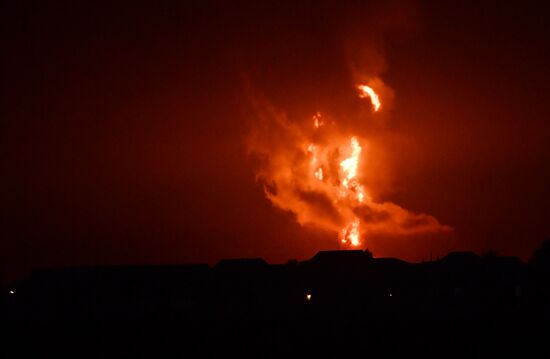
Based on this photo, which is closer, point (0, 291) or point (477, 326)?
point (477, 326)

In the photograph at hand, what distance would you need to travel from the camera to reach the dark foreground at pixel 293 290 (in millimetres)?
50562

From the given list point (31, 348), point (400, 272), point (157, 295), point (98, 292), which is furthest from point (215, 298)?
point (31, 348)

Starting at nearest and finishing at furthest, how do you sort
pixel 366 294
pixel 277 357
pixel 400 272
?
1. pixel 277 357
2. pixel 366 294
3. pixel 400 272

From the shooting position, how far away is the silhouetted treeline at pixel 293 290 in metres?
50.6

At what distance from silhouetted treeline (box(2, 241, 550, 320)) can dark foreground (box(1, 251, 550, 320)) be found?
7 centimetres

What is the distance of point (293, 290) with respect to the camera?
2147 inches

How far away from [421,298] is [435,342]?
1842cm

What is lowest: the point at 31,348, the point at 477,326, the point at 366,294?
the point at 31,348

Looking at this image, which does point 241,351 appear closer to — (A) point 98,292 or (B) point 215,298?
(B) point 215,298

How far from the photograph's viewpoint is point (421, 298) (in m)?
52.8

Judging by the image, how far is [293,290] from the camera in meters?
54.5

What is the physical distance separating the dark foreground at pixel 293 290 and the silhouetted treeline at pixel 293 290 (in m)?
0.07

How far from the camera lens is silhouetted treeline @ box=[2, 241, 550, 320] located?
50594 millimetres

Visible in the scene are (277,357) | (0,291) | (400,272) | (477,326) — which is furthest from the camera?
(0,291)
